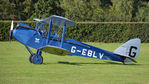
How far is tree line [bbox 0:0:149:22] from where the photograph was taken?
137 feet

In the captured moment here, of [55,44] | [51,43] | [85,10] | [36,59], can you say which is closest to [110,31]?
[85,10]

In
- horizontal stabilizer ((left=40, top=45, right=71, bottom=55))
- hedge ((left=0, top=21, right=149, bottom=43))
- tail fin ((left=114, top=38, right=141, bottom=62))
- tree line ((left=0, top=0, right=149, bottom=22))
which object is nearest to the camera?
horizontal stabilizer ((left=40, top=45, right=71, bottom=55))

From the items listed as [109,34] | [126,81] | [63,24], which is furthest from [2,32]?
[126,81]

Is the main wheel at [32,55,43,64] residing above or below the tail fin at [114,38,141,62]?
below

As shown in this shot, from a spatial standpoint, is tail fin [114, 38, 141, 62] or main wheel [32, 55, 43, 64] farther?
tail fin [114, 38, 141, 62]

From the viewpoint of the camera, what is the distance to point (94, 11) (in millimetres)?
45375

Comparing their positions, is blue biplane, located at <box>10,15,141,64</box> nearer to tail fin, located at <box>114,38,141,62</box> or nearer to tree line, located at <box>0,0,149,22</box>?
tail fin, located at <box>114,38,141,62</box>

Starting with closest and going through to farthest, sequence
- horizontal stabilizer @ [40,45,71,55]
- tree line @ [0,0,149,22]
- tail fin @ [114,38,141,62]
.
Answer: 1. horizontal stabilizer @ [40,45,71,55]
2. tail fin @ [114,38,141,62]
3. tree line @ [0,0,149,22]

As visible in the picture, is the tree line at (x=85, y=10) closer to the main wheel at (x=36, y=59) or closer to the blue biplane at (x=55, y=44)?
the blue biplane at (x=55, y=44)

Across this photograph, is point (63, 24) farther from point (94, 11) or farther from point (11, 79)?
point (94, 11)

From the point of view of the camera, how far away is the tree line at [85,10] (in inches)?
1647

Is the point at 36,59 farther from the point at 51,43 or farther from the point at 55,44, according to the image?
the point at 55,44

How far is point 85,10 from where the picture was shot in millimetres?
44750

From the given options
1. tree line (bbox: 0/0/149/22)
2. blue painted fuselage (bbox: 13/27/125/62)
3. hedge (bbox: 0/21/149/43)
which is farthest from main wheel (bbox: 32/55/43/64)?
tree line (bbox: 0/0/149/22)
